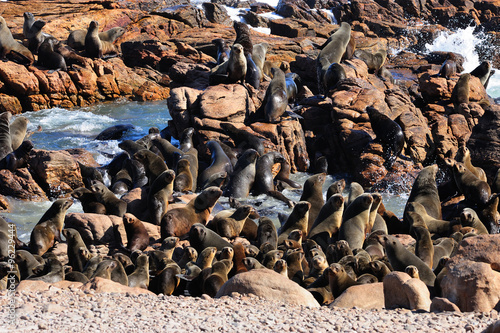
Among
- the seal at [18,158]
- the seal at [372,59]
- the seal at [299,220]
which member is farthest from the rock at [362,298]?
the seal at [372,59]

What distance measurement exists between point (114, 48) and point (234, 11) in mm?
17069

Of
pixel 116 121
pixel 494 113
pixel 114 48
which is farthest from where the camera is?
pixel 114 48

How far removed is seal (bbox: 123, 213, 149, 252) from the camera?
9133 millimetres

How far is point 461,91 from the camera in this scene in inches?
714

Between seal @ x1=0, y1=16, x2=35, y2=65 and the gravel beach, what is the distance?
703 inches

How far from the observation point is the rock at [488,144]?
44.7ft

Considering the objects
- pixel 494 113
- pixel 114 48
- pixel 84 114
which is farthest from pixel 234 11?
pixel 494 113

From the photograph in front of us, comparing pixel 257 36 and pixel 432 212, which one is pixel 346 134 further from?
pixel 257 36

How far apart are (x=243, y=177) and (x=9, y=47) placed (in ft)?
42.3

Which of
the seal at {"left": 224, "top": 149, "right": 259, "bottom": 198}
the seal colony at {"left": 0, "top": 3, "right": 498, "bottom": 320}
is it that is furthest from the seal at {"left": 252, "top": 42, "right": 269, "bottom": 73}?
the seal at {"left": 224, "top": 149, "right": 259, "bottom": 198}

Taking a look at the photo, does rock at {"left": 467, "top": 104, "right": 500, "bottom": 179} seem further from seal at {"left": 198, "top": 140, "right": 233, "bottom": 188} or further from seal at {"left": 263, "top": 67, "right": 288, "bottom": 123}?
seal at {"left": 198, "top": 140, "right": 233, "bottom": 188}

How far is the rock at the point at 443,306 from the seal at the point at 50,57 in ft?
66.5

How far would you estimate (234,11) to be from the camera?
42500 millimetres

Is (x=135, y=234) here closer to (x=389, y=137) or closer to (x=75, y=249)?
(x=75, y=249)
